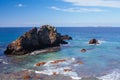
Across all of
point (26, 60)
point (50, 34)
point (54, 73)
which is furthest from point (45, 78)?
point (50, 34)

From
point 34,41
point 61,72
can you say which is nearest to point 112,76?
point 61,72

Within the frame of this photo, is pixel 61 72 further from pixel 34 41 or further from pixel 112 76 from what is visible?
pixel 34 41

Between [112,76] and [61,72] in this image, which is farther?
[61,72]

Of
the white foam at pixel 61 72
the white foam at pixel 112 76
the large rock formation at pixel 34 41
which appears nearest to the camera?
the white foam at pixel 112 76

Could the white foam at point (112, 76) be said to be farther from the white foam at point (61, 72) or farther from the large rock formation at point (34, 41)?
the large rock formation at point (34, 41)

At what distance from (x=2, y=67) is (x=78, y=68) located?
1745cm

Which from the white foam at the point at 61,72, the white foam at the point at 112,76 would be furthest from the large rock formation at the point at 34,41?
the white foam at the point at 112,76

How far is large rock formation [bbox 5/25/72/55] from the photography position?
7356 cm

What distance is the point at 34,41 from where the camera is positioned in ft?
263

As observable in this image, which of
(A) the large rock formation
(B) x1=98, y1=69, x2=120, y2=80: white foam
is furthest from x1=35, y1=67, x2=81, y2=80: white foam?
(A) the large rock formation

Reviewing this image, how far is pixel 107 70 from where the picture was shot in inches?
1895

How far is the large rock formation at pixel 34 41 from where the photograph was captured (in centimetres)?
7356

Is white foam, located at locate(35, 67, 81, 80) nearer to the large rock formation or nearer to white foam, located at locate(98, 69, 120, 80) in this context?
white foam, located at locate(98, 69, 120, 80)

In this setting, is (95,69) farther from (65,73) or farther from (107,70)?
(65,73)
